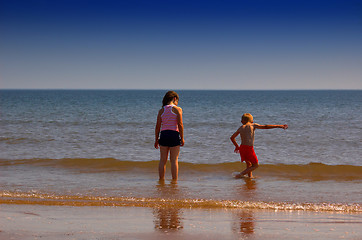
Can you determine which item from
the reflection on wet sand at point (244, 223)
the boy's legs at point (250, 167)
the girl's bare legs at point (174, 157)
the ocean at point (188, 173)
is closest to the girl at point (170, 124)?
the girl's bare legs at point (174, 157)

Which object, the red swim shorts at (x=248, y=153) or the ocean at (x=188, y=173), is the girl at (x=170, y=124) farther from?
the red swim shorts at (x=248, y=153)

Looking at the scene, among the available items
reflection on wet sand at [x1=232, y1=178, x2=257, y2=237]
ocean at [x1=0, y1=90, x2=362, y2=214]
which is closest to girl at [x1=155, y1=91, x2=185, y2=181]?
ocean at [x1=0, y1=90, x2=362, y2=214]

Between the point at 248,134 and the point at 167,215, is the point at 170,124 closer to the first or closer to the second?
the point at 248,134

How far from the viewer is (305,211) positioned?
5.96 metres

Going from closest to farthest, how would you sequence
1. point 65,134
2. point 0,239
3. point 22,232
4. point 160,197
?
point 0,239, point 22,232, point 160,197, point 65,134

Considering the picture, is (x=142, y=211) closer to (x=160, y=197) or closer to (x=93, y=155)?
(x=160, y=197)

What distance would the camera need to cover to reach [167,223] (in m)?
5.07

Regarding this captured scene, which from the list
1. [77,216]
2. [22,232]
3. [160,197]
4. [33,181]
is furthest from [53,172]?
[22,232]

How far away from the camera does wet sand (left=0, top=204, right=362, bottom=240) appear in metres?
4.51

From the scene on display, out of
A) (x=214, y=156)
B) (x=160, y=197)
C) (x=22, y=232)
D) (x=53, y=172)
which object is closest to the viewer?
(x=22, y=232)

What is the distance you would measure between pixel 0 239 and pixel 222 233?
2.37m

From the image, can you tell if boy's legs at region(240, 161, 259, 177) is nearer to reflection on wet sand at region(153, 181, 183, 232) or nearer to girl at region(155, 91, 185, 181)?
girl at region(155, 91, 185, 181)

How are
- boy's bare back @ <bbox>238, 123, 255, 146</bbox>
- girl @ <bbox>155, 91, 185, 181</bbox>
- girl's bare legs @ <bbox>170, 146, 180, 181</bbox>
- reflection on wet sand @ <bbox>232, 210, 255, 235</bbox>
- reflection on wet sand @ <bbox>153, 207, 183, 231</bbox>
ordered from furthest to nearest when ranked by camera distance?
boy's bare back @ <bbox>238, 123, 255, 146</bbox> < girl's bare legs @ <bbox>170, 146, 180, 181</bbox> < girl @ <bbox>155, 91, 185, 181</bbox> < reflection on wet sand @ <bbox>153, 207, 183, 231</bbox> < reflection on wet sand @ <bbox>232, 210, 255, 235</bbox>

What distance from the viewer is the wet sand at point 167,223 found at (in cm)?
451
